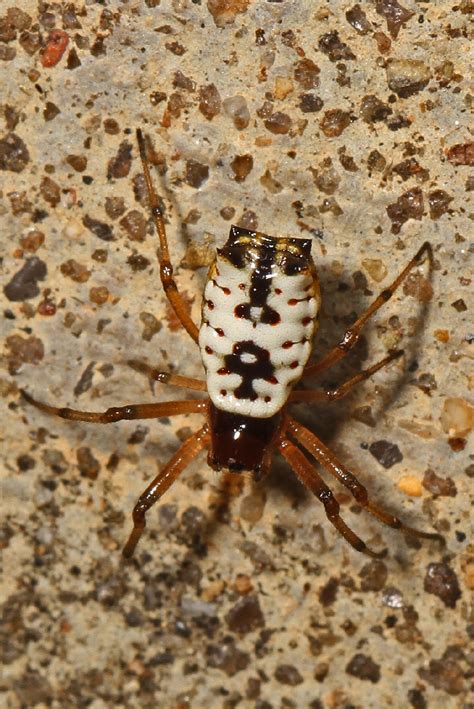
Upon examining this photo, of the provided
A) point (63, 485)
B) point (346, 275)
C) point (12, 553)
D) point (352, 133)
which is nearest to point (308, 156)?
point (352, 133)

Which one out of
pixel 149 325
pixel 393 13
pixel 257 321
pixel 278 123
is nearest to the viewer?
pixel 257 321

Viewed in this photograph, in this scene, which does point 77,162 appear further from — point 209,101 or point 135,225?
point 209,101

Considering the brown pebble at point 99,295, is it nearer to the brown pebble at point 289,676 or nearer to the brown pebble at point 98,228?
the brown pebble at point 98,228

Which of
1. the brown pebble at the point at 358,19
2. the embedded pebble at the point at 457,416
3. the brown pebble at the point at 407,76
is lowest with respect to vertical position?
the embedded pebble at the point at 457,416

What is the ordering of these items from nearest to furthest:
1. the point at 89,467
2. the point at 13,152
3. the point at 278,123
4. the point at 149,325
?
the point at 278,123, the point at 13,152, the point at 149,325, the point at 89,467

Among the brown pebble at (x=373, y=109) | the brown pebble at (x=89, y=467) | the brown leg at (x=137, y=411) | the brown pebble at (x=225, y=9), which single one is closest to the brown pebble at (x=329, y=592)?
the brown leg at (x=137, y=411)

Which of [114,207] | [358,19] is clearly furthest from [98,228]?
[358,19]

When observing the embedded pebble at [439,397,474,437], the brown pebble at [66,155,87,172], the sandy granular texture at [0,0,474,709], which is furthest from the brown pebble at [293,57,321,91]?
the embedded pebble at [439,397,474,437]
